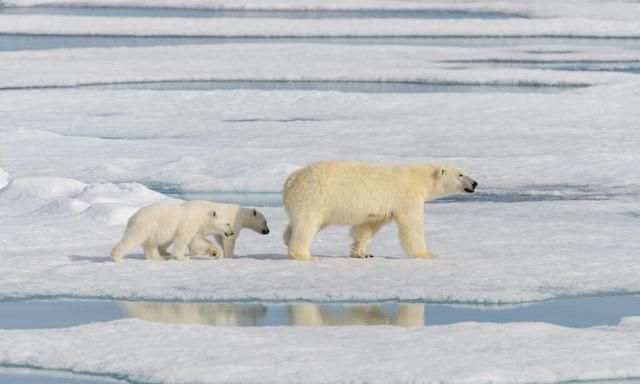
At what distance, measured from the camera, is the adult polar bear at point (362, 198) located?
299 inches

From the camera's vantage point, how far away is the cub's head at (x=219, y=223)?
25.5ft

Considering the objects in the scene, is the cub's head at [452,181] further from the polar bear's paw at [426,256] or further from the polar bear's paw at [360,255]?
the polar bear's paw at [360,255]

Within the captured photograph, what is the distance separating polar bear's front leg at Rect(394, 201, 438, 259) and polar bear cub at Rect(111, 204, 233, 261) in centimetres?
100

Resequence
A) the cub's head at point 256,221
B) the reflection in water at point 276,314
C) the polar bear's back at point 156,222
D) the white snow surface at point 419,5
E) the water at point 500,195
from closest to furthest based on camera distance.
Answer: the reflection in water at point 276,314, the polar bear's back at point 156,222, the cub's head at point 256,221, the water at point 500,195, the white snow surface at point 419,5

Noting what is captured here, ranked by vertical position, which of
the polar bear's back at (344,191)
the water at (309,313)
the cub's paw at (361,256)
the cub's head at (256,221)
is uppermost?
the polar bear's back at (344,191)

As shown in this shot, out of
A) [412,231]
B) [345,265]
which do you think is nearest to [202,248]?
[345,265]

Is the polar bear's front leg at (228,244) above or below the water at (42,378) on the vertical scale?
above

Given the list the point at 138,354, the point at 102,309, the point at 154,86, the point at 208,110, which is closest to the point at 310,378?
the point at 138,354

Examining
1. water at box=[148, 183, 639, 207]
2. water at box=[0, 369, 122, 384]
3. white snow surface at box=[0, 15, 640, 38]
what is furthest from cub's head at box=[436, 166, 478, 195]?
white snow surface at box=[0, 15, 640, 38]

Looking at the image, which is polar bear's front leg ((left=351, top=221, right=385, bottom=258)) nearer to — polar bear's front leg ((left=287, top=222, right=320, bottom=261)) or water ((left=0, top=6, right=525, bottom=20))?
polar bear's front leg ((left=287, top=222, right=320, bottom=261))

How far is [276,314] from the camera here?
6684mm

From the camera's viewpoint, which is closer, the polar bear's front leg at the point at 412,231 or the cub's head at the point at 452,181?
the polar bear's front leg at the point at 412,231

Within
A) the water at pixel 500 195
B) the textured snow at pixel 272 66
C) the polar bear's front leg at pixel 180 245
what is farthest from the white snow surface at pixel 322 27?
the polar bear's front leg at pixel 180 245

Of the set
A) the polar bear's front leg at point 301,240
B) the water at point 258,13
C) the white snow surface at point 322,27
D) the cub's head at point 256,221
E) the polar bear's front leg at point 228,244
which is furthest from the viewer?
the water at point 258,13
